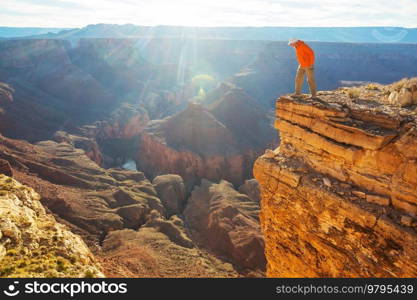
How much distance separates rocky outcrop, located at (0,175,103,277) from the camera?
950 cm

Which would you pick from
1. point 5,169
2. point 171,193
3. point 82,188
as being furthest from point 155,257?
point 171,193

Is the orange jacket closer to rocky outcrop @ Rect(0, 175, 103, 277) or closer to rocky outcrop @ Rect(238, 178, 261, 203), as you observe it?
rocky outcrop @ Rect(0, 175, 103, 277)

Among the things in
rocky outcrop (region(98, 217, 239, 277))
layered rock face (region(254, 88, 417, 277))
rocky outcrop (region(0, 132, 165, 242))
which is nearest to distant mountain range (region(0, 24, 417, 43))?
rocky outcrop (region(0, 132, 165, 242))

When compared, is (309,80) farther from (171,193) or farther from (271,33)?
(271,33)

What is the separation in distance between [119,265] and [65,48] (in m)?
107

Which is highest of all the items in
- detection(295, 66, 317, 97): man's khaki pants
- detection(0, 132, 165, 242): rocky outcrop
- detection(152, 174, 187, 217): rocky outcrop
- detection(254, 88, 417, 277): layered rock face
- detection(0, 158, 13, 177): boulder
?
detection(295, 66, 317, 97): man's khaki pants

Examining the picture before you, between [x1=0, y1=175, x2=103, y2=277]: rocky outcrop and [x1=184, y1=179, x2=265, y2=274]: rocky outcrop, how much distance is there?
19.6 metres

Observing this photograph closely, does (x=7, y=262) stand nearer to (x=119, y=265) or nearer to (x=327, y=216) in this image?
(x=327, y=216)

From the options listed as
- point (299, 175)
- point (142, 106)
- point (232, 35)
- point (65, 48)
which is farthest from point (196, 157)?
point (232, 35)

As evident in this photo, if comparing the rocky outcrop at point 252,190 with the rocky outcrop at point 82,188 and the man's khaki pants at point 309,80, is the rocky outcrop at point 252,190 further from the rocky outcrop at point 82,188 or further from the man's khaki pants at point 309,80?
the man's khaki pants at point 309,80

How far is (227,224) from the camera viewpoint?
33969mm

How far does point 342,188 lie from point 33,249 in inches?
371

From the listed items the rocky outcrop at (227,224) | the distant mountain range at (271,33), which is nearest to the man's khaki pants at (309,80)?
the rocky outcrop at (227,224)

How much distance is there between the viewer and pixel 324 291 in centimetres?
743
